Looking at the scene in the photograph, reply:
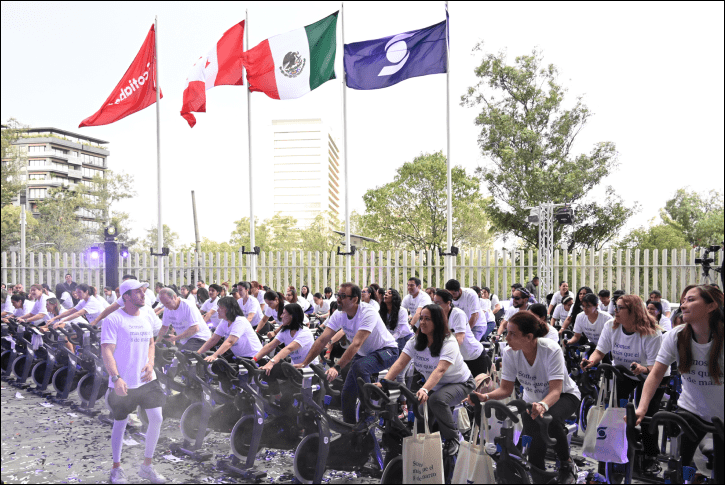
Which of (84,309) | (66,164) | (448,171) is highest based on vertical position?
(66,164)

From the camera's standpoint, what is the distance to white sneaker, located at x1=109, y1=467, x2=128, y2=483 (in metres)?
5.32

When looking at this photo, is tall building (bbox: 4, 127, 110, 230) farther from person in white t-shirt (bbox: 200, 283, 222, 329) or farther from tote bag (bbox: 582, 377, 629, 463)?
tote bag (bbox: 582, 377, 629, 463)

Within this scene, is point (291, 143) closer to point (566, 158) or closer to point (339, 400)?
point (566, 158)

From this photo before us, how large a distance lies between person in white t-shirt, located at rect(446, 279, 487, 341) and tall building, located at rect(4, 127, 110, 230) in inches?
1415

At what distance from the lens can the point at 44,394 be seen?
923 centimetres

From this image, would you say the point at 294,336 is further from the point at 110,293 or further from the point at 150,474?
the point at 110,293

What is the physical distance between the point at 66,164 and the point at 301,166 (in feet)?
277

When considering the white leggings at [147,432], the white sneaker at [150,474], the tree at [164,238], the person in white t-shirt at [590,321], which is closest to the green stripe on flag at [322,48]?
the person in white t-shirt at [590,321]

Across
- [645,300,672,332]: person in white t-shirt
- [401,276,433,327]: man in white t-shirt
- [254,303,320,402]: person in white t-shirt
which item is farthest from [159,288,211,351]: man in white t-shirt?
[645,300,672,332]: person in white t-shirt

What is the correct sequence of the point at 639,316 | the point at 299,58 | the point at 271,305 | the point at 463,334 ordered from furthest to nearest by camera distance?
the point at 299,58, the point at 271,305, the point at 463,334, the point at 639,316

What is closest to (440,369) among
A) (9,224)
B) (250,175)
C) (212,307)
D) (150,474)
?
(150,474)

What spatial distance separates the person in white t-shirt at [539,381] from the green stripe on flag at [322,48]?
38.8 ft

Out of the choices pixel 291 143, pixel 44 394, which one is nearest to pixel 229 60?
pixel 44 394

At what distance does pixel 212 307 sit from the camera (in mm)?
11719
